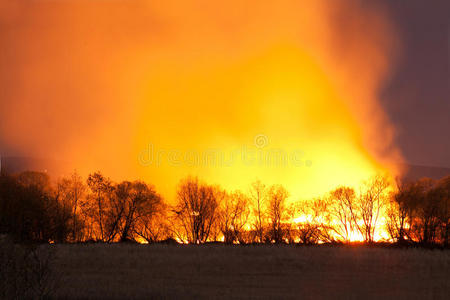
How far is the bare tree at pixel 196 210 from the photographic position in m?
90.9

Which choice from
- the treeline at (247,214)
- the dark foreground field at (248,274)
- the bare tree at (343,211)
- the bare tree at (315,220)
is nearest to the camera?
the dark foreground field at (248,274)

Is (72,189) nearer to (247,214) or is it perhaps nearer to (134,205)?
(134,205)

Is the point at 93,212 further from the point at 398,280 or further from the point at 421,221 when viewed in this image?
the point at 398,280

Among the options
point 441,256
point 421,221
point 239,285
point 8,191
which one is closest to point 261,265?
point 239,285

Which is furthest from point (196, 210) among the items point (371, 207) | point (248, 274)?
point (248, 274)

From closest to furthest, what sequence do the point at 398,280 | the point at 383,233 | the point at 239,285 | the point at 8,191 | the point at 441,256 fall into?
the point at 239,285, the point at 398,280, the point at 441,256, the point at 8,191, the point at 383,233

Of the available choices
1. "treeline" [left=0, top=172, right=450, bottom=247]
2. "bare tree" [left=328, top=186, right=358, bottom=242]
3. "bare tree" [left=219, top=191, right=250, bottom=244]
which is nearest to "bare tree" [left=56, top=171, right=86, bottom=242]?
"treeline" [left=0, top=172, right=450, bottom=247]

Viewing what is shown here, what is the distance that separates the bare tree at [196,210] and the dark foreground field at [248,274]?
45717 millimetres

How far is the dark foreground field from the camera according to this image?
2338cm

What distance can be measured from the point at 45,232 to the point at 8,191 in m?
17.1

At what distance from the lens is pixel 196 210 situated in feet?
310

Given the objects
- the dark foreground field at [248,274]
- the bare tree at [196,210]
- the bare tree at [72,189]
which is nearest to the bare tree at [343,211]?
the bare tree at [196,210]

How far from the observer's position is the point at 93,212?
3145 inches

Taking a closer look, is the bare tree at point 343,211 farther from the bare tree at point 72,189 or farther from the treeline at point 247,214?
the bare tree at point 72,189
